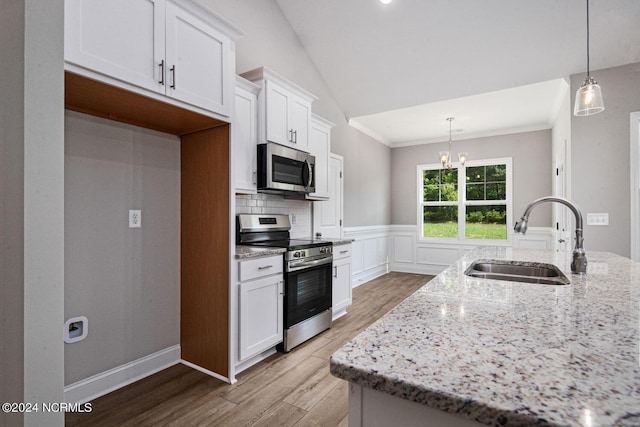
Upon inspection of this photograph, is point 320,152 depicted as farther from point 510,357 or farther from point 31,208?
point 510,357

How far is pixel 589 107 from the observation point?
2.06 metres

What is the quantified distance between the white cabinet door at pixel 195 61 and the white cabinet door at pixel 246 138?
0.35 metres

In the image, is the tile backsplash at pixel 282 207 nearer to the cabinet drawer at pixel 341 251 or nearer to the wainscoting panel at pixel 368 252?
the cabinet drawer at pixel 341 251

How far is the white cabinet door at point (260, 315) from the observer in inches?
92.0

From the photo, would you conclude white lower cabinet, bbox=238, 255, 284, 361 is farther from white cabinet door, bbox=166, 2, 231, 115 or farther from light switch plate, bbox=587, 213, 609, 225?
light switch plate, bbox=587, 213, 609, 225

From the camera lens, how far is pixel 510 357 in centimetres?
60

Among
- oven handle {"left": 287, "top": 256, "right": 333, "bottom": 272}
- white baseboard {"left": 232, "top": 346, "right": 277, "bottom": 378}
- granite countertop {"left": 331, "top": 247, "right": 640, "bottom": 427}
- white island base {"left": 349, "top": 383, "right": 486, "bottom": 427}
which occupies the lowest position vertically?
white baseboard {"left": 232, "top": 346, "right": 277, "bottom": 378}

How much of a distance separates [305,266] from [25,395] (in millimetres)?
1946

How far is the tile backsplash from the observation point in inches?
121

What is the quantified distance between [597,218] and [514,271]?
2.42 m

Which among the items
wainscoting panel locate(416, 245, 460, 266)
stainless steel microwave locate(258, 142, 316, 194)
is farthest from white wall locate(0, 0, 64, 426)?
wainscoting panel locate(416, 245, 460, 266)

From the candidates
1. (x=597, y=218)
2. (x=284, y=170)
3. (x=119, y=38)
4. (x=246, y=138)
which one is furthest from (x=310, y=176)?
(x=597, y=218)

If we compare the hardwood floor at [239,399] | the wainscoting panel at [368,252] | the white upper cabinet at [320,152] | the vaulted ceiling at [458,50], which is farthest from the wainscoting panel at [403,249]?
the hardwood floor at [239,399]

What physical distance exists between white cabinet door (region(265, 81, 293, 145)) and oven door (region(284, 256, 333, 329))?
1.16m
